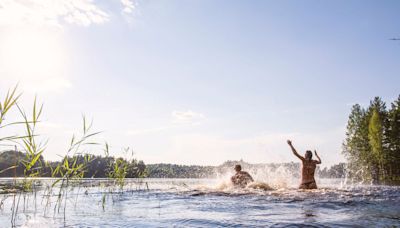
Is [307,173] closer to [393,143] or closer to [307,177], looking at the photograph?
[307,177]

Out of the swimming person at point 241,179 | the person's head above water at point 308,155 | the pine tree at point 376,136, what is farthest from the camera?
the pine tree at point 376,136

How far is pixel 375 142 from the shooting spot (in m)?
55.0

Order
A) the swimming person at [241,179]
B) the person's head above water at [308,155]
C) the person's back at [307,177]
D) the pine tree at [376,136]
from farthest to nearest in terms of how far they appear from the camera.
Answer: the pine tree at [376,136] → the swimming person at [241,179] → the person's head above water at [308,155] → the person's back at [307,177]

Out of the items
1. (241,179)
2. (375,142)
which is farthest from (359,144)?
(241,179)

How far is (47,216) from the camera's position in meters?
8.10

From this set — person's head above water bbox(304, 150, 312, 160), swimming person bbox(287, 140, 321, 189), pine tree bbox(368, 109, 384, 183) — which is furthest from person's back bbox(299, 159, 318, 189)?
pine tree bbox(368, 109, 384, 183)

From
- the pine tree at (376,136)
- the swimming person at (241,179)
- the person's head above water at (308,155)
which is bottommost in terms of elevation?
the swimming person at (241,179)

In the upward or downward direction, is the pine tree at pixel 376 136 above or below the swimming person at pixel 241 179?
above

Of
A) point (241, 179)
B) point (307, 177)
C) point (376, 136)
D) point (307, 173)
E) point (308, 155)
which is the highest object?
point (376, 136)

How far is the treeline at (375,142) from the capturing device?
55.0 meters

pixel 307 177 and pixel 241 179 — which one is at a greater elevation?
pixel 307 177

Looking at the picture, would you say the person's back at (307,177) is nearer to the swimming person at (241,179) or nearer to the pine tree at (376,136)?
the swimming person at (241,179)

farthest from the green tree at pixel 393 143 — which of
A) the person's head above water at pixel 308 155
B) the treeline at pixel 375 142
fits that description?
the person's head above water at pixel 308 155

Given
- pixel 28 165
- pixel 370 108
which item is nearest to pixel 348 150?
pixel 370 108
